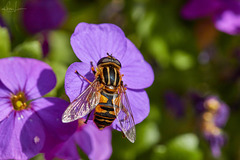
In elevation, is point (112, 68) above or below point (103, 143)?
above

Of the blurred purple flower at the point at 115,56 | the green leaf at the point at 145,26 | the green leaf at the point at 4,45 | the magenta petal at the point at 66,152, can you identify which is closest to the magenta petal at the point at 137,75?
the blurred purple flower at the point at 115,56

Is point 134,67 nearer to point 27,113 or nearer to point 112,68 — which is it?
point 112,68

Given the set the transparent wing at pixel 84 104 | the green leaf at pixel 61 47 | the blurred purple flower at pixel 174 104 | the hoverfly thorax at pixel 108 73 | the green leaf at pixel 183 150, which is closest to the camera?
the transparent wing at pixel 84 104

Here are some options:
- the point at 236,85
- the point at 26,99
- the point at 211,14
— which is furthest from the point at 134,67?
the point at 236,85

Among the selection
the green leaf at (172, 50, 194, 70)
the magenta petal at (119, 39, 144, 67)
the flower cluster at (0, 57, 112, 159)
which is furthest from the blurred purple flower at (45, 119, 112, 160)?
the green leaf at (172, 50, 194, 70)

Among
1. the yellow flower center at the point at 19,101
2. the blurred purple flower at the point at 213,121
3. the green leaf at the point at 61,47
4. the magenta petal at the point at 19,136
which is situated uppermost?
the yellow flower center at the point at 19,101

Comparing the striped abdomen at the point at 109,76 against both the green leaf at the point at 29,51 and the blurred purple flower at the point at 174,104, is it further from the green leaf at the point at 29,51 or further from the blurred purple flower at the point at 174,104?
the blurred purple flower at the point at 174,104
